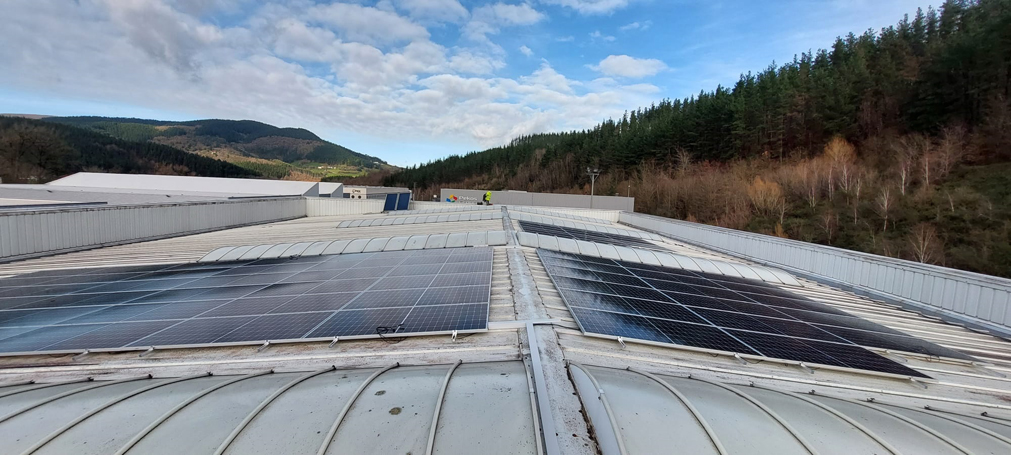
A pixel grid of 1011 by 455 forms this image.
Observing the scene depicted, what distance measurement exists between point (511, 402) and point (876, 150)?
66.7m

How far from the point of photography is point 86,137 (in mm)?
115562

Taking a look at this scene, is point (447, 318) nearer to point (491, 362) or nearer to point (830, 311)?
point (491, 362)

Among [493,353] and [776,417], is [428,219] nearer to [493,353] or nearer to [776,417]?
[493,353]

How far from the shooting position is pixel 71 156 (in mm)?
78250

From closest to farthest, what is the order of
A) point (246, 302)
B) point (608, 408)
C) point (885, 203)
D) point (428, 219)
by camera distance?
point (608, 408), point (246, 302), point (428, 219), point (885, 203)

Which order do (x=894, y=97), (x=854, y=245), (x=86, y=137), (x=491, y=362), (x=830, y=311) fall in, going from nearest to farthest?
(x=491, y=362) → (x=830, y=311) → (x=854, y=245) → (x=894, y=97) → (x=86, y=137)

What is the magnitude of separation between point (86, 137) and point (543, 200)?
472 feet

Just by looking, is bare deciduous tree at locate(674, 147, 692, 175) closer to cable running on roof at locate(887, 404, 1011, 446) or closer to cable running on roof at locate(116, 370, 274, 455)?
cable running on roof at locate(887, 404, 1011, 446)

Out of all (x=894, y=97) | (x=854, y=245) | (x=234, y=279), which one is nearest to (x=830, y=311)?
(x=234, y=279)

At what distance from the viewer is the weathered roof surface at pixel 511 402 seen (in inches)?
150

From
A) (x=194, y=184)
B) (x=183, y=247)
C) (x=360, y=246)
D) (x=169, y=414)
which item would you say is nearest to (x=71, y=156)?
(x=194, y=184)

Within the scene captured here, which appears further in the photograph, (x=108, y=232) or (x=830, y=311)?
(x=108, y=232)

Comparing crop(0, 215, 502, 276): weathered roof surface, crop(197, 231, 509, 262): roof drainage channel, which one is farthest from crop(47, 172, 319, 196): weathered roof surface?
crop(197, 231, 509, 262): roof drainage channel

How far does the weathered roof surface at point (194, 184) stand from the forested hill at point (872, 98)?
67774 mm
